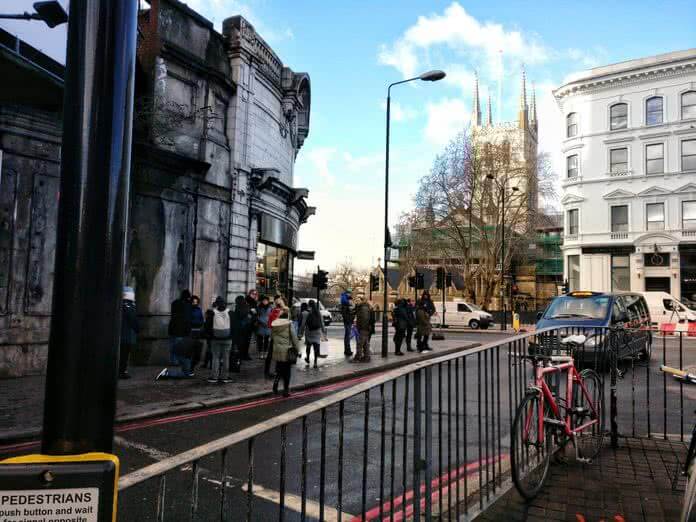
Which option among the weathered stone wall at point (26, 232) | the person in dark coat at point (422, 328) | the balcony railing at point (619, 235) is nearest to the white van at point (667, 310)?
the balcony railing at point (619, 235)

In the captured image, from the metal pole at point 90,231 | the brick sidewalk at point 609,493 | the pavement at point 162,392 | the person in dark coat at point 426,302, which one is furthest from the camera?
the person in dark coat at point 426,302

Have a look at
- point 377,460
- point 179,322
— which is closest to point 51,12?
point 179,322

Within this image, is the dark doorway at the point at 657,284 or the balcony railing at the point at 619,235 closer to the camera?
the dark doorway at the point at 657,284

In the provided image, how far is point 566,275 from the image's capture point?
141 ft

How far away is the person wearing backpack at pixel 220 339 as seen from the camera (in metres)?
11.0

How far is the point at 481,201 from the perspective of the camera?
4556cm

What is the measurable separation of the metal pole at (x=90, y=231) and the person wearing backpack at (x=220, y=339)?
9.52 m

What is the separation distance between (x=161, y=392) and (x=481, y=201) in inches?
1551

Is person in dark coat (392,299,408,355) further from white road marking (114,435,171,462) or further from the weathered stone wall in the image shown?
white road marking (114,435,171,462)

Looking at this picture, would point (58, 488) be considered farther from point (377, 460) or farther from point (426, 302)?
point (426, 302)

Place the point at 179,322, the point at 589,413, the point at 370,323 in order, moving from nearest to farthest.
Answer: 1. the point at 589,413
2. the point at 179,322
3. the point at 370,323

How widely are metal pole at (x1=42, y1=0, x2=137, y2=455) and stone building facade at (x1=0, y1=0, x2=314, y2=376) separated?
338 inches

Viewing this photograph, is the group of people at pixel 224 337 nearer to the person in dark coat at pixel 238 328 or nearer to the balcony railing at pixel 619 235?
the person in dark coat at pixel 238 328

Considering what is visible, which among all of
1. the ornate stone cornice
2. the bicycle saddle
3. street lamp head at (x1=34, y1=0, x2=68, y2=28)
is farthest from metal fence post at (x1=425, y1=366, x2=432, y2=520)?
the ornate stone cornice
